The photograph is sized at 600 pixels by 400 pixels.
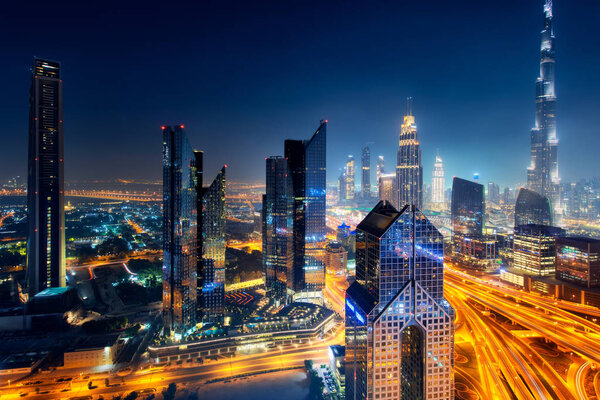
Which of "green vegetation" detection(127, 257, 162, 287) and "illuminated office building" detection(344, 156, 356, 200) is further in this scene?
"illuminated office building" detection(344, 156, 356, 200)

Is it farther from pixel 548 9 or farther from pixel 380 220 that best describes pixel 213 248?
pixel 548 9

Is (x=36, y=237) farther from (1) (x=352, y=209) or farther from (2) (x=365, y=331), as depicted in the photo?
(1) (x=352, y=209)

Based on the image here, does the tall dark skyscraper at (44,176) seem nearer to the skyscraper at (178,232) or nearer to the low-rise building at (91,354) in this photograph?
the low-rise building at (91,354)

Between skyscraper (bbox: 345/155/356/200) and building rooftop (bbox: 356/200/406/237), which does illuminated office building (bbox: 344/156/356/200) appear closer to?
skyscraper (bbox: 345/155/356/200)

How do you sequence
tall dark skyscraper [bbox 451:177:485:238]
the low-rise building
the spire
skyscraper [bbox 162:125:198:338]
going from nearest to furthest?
the low-rise building < skyscraper [bbox 162:125:198:338] < tall dark skyscraper [bbox 451:177:485:238] < the spire

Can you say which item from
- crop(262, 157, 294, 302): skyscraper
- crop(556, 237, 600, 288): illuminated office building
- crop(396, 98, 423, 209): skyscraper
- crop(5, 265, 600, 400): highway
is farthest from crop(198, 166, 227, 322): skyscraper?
crop(396, 98, 423, 209): skyscraper

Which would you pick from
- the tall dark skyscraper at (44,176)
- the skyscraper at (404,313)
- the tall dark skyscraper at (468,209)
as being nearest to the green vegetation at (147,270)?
the tall dark skyscraper at (44,176)

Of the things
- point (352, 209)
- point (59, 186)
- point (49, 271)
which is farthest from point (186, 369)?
point (352, 209)

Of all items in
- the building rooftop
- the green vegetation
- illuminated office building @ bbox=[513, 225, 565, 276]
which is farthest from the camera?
illuminated office building @ bbox=[513, 225, 565, 276]
